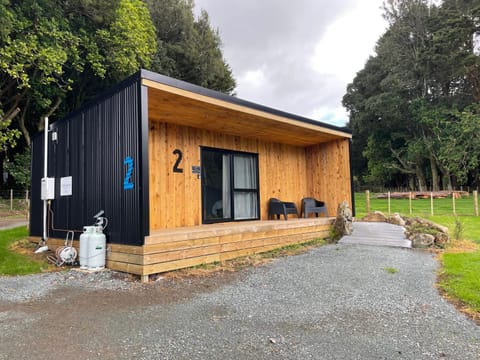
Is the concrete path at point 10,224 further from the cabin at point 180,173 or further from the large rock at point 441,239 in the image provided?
the large rock at point 441,239

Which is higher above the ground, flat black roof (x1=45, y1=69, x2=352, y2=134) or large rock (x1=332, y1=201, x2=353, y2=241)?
flat black roof (x1=45, y1=69, x2=352, y2=134)

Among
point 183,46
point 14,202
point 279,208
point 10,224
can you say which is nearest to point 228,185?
point 279,208

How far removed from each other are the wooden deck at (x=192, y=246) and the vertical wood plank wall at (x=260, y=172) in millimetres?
951

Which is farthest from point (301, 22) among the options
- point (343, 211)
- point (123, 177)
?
point (123, 177)

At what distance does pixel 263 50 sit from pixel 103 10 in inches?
291

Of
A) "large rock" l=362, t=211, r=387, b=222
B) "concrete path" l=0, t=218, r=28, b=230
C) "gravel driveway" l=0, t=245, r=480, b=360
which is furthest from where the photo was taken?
"concrete path" l=0, t=218, r=28, b=230

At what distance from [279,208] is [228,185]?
4.51ft

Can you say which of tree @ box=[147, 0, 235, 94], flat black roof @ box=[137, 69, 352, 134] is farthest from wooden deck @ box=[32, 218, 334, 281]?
tree @ box=[147, 0, 235, 94]

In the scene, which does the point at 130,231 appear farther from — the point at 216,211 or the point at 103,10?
the point at 103,10

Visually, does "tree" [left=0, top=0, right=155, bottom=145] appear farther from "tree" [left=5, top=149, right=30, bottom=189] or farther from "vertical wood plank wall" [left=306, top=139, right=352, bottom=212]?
"vertical wood plank wall" [left=306, top=139, right=352, bottom=212]

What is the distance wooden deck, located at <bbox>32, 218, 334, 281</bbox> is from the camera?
13.0 feet

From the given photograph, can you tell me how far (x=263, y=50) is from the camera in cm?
1593

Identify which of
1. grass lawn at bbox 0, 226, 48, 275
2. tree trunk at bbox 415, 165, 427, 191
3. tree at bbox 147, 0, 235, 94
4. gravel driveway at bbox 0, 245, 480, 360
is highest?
tree at bbox 147, 0, 235, 94

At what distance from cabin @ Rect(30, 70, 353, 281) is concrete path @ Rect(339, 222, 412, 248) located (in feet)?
1.95
